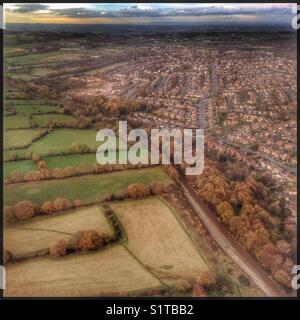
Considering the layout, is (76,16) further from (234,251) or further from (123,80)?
(234,251)

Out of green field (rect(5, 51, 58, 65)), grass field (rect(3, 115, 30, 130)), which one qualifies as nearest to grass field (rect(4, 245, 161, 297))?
grass field (rect(3, 115, 30, 130))

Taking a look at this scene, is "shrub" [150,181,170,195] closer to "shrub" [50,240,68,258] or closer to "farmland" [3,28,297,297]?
"farmland" [3,28,297,297]

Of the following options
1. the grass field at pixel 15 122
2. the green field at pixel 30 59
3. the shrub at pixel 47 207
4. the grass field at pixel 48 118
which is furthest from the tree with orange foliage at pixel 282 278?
the green field at pixel 30 59

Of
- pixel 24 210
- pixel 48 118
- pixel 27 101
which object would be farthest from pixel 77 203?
pixel 27 101

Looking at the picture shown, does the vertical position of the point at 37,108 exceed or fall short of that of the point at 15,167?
it exceeds it

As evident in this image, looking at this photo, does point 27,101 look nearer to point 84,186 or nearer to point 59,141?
point 59,141

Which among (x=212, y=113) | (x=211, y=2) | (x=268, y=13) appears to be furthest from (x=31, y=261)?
(x=268, y=13)
